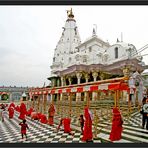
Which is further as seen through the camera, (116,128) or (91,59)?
(91,59)

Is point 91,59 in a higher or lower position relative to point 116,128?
higher

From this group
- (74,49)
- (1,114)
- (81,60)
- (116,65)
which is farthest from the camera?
(74,49)

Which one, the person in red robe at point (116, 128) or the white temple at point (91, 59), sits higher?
the white temple at point (91, 59)

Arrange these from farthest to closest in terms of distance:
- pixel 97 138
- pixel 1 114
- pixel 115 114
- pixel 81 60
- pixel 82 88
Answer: pixel 81 60 → pixel 1 114 → pixel 82 88 → pixel 97 138 → pixel 115 114

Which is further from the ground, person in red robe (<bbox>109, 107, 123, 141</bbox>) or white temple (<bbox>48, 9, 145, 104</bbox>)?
white temple (<bbox>48, 9, 145, 104</bbox>)

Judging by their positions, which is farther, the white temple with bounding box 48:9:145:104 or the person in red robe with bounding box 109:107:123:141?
the white temple with bounding box 48:9:145:104

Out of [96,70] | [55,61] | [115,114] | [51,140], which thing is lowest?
[51,140]

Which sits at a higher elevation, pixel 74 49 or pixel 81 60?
pixel 74 49

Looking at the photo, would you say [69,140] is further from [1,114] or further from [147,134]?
[1,114]

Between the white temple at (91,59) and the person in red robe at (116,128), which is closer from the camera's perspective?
the person in red robe at (116,128)

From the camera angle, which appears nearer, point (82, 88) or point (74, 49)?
point (82, 88)

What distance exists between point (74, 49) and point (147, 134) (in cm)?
2886

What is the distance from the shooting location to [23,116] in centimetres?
1354

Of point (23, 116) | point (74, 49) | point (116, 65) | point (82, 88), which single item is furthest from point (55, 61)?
point (82, 88)
